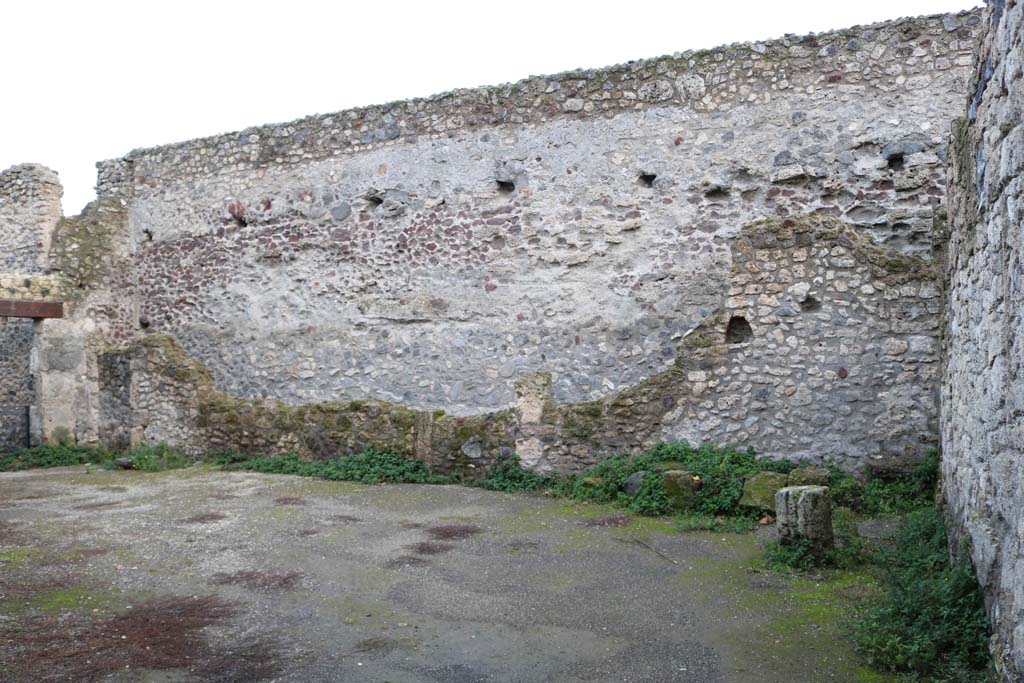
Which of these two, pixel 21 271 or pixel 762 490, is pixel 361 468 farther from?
pixel 21 271

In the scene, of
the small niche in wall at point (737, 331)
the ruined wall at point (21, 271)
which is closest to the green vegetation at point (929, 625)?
the small niche in wall at point (737, 331)

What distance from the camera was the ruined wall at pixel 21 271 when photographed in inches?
512

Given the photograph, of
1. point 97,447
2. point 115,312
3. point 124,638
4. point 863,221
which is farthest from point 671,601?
point 115,312

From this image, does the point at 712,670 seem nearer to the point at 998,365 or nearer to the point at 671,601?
the point at 671,601

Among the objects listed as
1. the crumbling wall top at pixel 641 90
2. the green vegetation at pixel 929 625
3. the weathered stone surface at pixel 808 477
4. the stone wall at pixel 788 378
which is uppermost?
the crumbling wall top at pixel 641 90

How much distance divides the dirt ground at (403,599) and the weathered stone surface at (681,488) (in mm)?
407

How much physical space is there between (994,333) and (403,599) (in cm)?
357

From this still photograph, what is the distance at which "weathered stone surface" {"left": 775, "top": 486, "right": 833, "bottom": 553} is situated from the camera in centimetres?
578

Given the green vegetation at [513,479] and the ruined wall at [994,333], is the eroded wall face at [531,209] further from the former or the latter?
the ruined wall at [994,333]

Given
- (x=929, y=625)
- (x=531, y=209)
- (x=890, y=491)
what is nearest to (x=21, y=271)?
(x=531, y=209)

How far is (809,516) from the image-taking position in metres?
5.79

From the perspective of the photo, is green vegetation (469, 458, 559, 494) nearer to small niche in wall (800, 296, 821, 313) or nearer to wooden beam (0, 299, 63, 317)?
small niche in wall (800, 296, 821, 313)

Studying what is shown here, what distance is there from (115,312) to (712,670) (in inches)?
492

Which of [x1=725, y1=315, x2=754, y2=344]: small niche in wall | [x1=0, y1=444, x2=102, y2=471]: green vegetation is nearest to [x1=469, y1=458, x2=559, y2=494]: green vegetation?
[x1=725, y1=315, x2=754, y2=344]: small niche in wall
